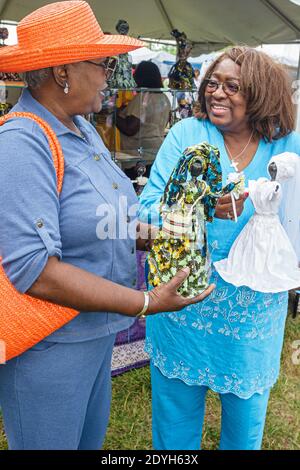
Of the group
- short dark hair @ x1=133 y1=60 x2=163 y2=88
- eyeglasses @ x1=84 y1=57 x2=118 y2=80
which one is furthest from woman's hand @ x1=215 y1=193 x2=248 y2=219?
short dark hair @ x1=133 y1=60 x2=163 y2=88

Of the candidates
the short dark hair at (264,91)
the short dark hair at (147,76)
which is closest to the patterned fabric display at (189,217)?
the short dark hair at (264,91)

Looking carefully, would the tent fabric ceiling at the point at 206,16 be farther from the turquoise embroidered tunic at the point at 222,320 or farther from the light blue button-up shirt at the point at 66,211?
the light blue button-up shirt at the point at 66,211

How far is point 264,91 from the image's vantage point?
4.72 feet

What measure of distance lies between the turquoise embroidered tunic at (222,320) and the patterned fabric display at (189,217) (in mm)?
220

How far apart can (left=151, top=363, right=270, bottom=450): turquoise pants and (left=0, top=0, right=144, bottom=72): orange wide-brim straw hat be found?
1209mm

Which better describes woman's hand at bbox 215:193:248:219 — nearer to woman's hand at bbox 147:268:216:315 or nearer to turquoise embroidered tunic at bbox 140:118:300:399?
turquoise embroidered tunic at bbox 140:118:300:399

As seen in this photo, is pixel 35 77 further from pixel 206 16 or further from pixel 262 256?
pixel 206 16

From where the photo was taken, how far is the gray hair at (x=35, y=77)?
102 centimetres

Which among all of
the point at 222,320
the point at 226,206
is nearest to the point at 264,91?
the point at 226,206

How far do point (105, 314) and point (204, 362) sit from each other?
59 centimetres

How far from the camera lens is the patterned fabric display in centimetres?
121
